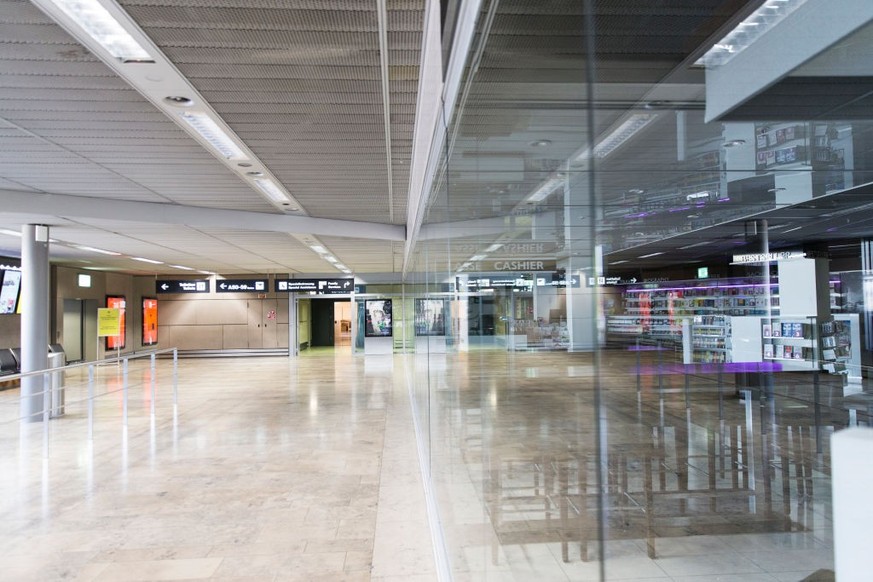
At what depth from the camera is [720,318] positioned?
38.5ft

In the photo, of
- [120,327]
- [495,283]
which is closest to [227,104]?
[495,283]

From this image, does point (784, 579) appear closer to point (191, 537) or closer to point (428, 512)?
point (428, 512)

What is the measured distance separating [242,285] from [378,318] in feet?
16.9

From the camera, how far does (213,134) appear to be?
15.5 feet

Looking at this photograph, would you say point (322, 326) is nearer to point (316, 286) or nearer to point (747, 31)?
point (316, 286)

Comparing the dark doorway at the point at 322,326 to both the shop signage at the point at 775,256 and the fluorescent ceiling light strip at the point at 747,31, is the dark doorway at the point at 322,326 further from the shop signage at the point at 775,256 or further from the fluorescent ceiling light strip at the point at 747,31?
the fluorescent ceiling light strip at the point at 747,31

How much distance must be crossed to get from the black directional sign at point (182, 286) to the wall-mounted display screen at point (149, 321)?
1.06 m

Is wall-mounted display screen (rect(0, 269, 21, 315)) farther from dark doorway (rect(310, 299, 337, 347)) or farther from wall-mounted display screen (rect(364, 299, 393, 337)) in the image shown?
dark doorway (rect(310, 299, 337, 347))

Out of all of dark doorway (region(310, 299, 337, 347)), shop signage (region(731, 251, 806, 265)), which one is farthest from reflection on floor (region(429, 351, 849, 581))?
dark doorway (region(310, 299, 337, 347))

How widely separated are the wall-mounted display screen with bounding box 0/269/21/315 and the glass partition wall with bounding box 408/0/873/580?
13981mm

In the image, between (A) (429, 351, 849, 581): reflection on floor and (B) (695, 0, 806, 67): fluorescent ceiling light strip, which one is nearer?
(B) (695, 0, 806, 67): fluorescent ceiling light strip

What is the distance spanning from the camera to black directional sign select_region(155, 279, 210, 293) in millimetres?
20328

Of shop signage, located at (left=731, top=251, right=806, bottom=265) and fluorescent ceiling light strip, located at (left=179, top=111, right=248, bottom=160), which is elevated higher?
fluorescent ceiling light strip, located at (left=179, top=111, right=248, bottom=160)

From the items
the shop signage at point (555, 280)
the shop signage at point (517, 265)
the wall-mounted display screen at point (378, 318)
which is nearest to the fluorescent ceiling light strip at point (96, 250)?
the wall-mounted display screen at point (378, 318)
